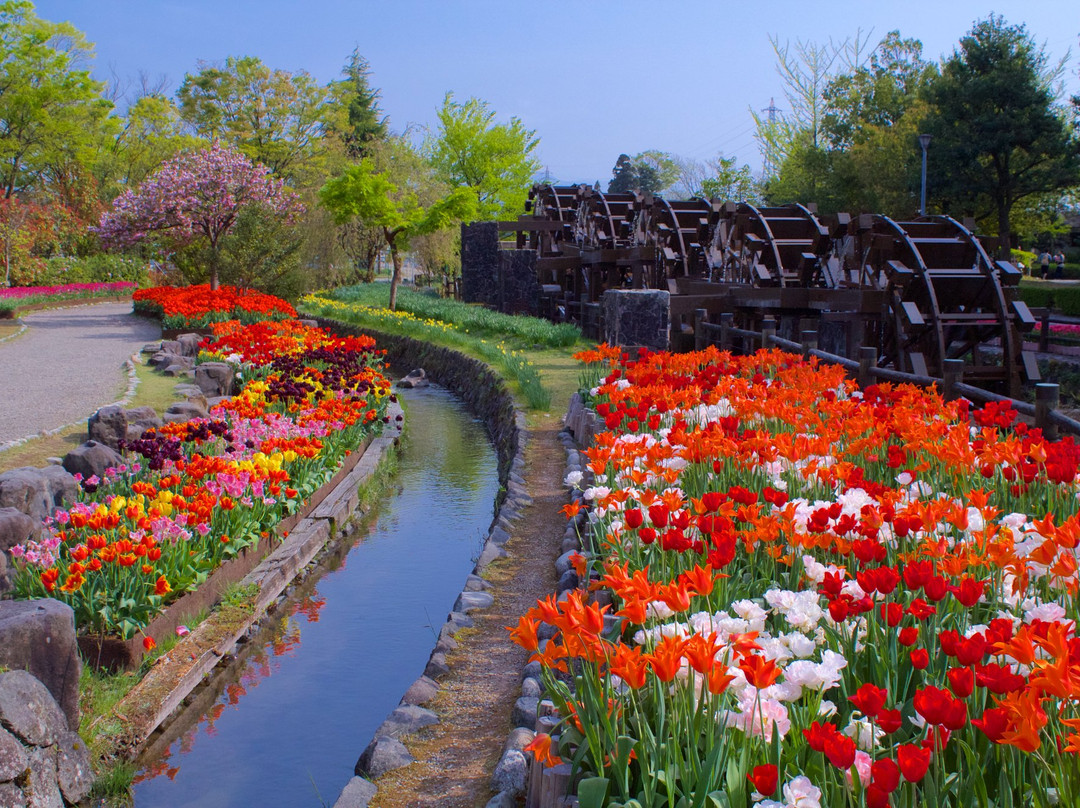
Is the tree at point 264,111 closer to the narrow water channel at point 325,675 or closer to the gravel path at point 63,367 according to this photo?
the gravel path at point 63,367

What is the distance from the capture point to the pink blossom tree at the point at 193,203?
23.1 metres

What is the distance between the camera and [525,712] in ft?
14.9

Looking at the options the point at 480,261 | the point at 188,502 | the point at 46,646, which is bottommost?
the point at 46,646

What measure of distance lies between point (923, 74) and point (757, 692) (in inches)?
1659

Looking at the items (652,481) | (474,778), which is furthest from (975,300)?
(474,778)

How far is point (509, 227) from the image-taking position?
30547 mm

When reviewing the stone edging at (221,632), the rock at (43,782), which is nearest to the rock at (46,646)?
the rock at (43,782)

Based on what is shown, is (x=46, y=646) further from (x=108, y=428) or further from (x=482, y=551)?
(x=108, y=428)

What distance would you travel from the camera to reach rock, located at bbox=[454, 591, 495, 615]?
6.19 m

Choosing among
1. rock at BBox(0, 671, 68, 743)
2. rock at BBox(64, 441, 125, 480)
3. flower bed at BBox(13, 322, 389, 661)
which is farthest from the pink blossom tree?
rock at BBox(0, 671, 68, 743)

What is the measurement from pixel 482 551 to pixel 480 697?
263 cm

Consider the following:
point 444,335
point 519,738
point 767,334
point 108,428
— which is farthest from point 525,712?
point 444,335

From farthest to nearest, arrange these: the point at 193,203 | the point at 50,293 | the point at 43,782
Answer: the point at 50,293, the point at 193,203, the point at 43,782

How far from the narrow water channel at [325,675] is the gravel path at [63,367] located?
4.14 metres
